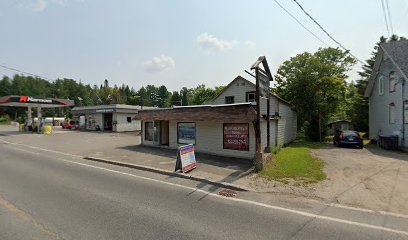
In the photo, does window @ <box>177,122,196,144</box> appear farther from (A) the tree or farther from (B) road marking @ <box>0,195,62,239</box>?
(A) the tree

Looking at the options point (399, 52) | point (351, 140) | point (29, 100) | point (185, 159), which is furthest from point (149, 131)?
point (29, 100)

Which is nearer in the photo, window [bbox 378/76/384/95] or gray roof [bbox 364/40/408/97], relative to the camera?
gray roof [bbox 364/40/408/97]

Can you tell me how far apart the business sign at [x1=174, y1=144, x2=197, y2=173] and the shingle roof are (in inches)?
723

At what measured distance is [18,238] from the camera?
4.82 meters

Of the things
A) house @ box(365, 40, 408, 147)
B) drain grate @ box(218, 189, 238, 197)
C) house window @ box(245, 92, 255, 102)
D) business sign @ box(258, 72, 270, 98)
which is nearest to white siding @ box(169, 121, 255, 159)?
business sign @ box(258, 72, 270, 98)

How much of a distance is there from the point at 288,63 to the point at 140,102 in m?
85.6

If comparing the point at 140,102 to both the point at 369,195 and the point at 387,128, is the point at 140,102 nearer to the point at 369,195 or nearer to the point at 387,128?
the point at 387,128

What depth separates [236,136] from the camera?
573 inches

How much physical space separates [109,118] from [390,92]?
119 ft

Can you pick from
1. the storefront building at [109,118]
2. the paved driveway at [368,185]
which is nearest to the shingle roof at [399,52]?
the paved driveway at [368,185]

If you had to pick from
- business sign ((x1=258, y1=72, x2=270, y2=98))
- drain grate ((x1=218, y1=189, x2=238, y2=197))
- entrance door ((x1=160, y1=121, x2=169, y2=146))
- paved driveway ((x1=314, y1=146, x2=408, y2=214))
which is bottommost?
drain grate ((x1=218, y1=189, x2=238, y2=197))

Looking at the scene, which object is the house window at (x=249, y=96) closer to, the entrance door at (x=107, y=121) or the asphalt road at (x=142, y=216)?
the asphalt road at (x=142, y=216)

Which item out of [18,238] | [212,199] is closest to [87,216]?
[18,238]

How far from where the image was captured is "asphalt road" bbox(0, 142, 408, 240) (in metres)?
5.07
